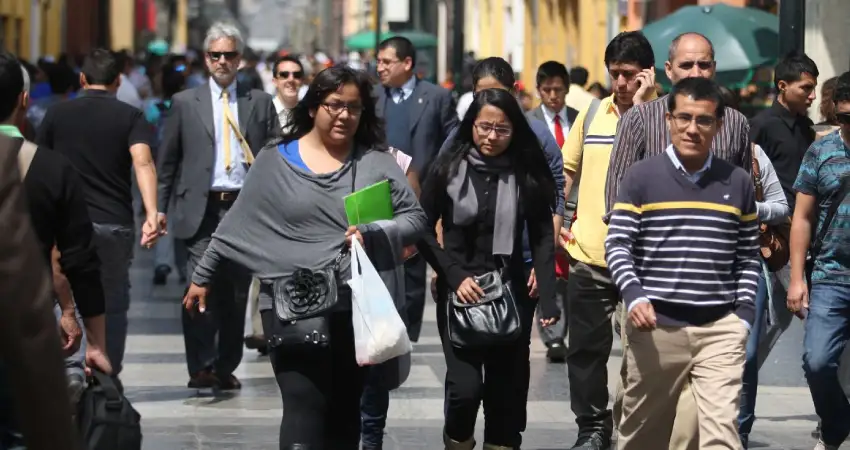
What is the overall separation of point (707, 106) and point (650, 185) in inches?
13.8

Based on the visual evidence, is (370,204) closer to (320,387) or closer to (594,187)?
(320,387)

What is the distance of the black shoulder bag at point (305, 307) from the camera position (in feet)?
20.2

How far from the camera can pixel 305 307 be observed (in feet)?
20.2

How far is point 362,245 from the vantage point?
244 inches

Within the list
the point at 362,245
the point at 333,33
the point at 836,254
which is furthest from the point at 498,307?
the point at 333,33

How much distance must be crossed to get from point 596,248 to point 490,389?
95 centimetres

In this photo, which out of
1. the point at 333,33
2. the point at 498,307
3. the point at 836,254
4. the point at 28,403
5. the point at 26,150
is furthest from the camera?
the point at 333,33

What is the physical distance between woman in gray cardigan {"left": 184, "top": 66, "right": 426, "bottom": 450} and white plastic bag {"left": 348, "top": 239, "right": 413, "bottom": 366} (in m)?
0.09

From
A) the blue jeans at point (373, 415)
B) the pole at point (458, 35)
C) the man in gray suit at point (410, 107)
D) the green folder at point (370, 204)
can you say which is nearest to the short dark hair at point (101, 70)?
the man in gray suit at point (410, 107)

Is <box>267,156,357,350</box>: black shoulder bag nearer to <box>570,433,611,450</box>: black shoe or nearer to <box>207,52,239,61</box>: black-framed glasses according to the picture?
<box>570,433,611,450</box>: black shoe

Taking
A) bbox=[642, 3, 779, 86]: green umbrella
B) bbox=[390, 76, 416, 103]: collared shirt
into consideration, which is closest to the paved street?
bbox=[390, 76, 416, 103]: collared shirt

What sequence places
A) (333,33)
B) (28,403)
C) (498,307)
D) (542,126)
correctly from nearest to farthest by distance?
(28,403)
(498,307)
(542,126)
(333,33)

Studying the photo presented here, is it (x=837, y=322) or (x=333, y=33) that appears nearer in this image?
(x=837, y=322)

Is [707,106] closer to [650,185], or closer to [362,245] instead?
[650,185]
